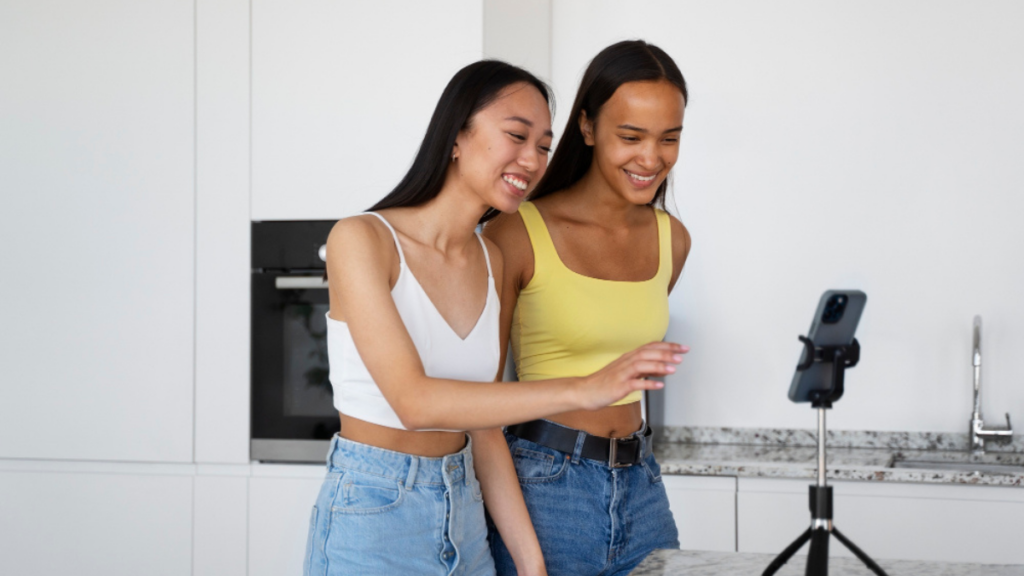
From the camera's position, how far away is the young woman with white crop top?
3.69 ft

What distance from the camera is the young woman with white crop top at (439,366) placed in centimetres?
113

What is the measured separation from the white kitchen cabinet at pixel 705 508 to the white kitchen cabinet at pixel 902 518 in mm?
27

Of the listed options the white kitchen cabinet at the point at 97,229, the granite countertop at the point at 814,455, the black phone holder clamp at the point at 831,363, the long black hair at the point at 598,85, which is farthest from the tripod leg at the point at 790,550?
the white kitchen cabinet at the point at 97,229

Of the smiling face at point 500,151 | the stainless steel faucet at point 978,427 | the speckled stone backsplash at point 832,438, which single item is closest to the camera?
the smiling face at point 500,151

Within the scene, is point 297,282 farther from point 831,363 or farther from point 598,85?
point 831,363

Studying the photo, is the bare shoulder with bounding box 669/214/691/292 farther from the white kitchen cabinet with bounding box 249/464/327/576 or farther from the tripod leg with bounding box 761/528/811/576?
the white kitchen cabinet with bounding box 249/464/327/576

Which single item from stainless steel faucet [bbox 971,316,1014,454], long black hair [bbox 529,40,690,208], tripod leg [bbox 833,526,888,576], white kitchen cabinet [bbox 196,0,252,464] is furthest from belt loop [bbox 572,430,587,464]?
stainless steel faucet [bbox 971,316,1014,454]

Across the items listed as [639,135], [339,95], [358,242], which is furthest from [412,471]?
[339,95]

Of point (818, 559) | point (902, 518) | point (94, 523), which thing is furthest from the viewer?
point (94, 523)

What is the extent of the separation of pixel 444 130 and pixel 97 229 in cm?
178

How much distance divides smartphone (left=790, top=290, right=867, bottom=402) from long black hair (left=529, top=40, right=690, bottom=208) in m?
0.73

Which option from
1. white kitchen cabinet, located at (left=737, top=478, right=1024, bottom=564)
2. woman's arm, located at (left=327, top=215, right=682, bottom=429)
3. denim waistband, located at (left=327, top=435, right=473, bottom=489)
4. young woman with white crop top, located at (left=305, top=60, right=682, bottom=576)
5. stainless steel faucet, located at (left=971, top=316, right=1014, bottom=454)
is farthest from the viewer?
stainless steel faucet, located at (left=971, top=316, right=1014, bottom=454)

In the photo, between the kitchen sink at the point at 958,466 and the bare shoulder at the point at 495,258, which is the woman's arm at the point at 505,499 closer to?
the bare shoulder at the point at 495,258

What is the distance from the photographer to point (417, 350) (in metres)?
1.24
